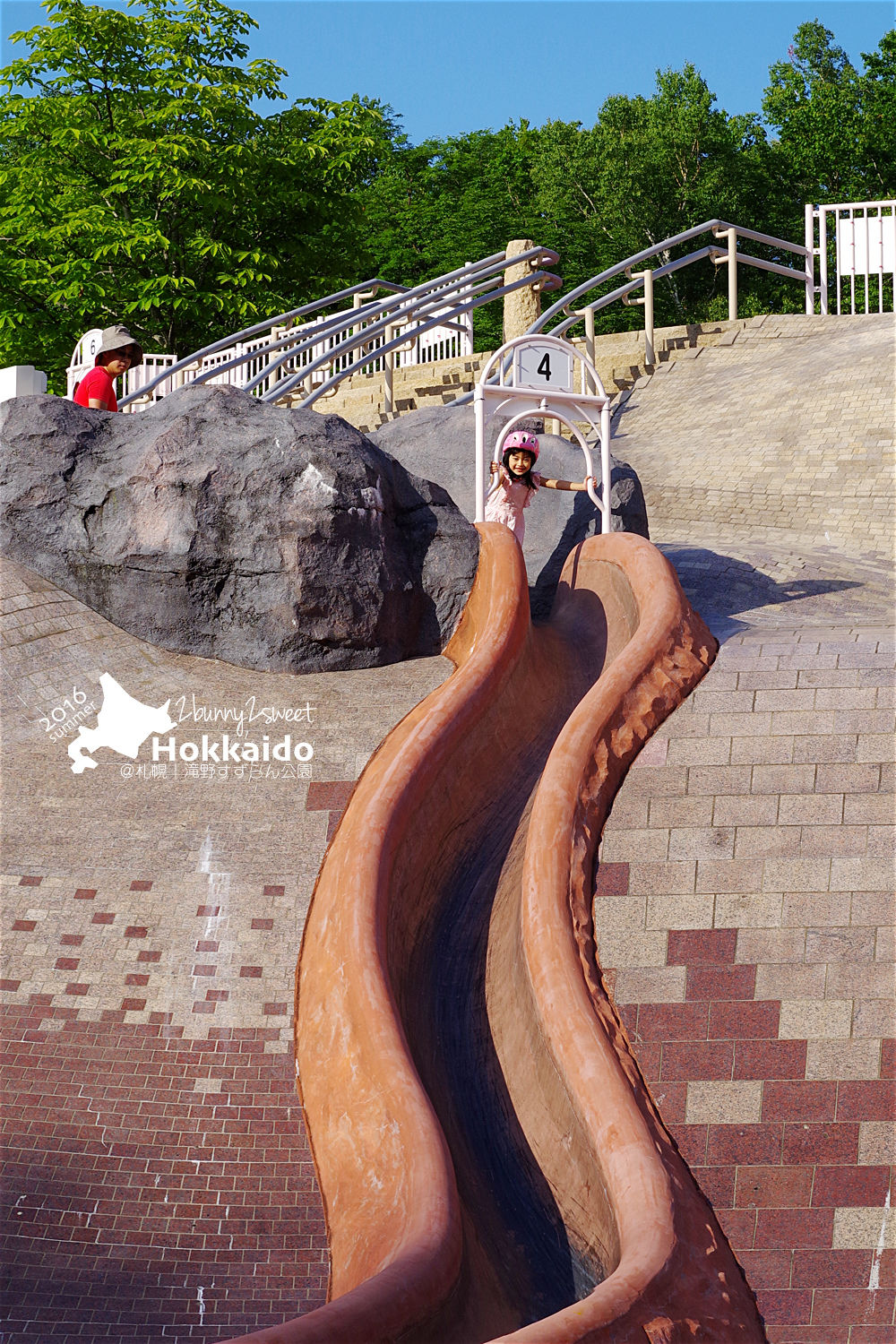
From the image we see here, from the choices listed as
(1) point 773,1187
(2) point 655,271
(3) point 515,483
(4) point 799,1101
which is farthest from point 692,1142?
(2) point 655,271

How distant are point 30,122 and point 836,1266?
67.5 ft

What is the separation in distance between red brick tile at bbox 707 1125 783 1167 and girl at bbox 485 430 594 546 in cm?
496

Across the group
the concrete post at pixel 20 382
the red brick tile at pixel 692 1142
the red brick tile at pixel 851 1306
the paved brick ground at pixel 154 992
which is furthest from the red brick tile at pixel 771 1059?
the concrete post at pixel 20 382

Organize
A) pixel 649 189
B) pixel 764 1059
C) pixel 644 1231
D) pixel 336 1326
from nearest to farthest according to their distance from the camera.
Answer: pixel 336 1326 → pixel 644 1231 → pixel 764 1059 → pixel 649 189

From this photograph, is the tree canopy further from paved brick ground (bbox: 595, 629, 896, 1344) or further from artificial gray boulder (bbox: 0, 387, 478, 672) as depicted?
paved brick ground (bbox: 595, 629, 896, 1344)

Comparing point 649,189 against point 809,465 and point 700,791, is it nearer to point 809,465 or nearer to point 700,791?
point 809,465

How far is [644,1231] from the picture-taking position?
3863 millimetres

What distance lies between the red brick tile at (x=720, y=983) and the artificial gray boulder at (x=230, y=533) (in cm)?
327

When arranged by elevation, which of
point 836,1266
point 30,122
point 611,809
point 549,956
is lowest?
Answer: point 836,1266

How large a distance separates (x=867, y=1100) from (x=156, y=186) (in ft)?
62.3

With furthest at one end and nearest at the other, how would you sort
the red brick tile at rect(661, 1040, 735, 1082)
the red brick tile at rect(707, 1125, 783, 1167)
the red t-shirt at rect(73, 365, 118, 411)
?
1. the red t-shirt at rect(73, 365, 118, 411)
2. the red brick tile at rect(661, 1040, 735, 1082)
3. the red brick tile at rect(707, 1125, 783, 1167)

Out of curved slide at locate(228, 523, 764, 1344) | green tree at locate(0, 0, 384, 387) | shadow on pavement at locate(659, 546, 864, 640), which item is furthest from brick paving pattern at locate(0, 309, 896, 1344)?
green tree at locate(0, 0, 384, 387)

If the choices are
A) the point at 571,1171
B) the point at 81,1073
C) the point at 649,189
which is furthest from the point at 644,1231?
the point at 649,189

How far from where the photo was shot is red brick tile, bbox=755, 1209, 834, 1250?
432 cm
